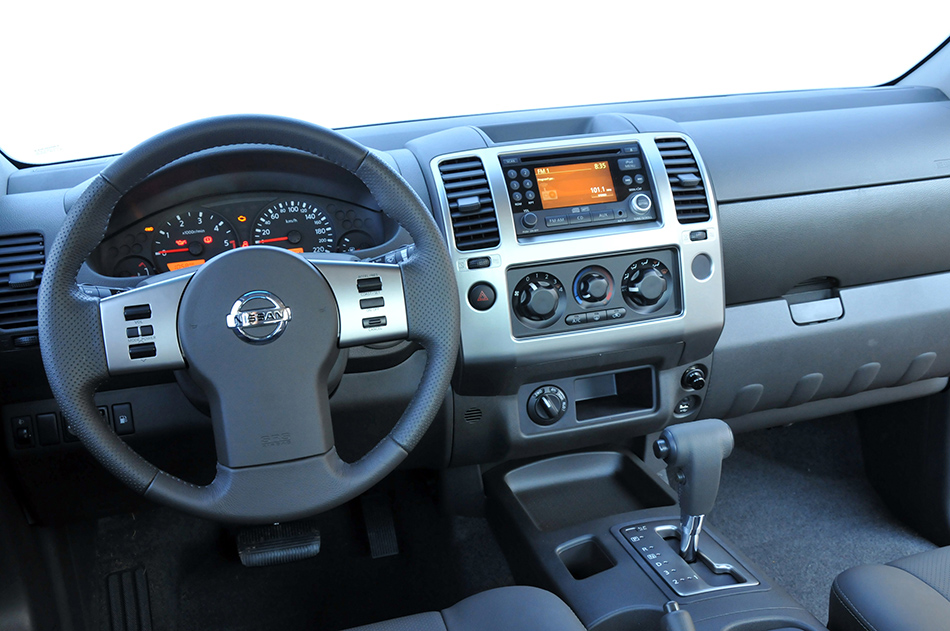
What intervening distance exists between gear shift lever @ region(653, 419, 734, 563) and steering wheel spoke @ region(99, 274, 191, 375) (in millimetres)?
807

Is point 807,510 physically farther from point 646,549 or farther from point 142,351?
point 142,351

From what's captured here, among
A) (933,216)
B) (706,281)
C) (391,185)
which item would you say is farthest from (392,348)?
(933,216)

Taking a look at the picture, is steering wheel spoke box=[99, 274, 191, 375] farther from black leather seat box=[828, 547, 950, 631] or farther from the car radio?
black leather seat box=[828, 547, 950, 631]

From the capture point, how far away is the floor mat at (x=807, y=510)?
84.0 inches

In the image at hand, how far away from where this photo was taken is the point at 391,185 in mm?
1149

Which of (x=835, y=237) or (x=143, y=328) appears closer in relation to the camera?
(x=143, y=328)

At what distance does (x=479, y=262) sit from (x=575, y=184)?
0.25 metres

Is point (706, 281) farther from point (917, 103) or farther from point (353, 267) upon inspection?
point (917, 103)

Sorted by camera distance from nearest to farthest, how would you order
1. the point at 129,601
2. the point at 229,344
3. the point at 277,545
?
the point at 229,344, the point at 277,545, the point at 129,601

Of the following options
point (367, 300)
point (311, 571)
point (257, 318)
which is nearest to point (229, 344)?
point (257, 318)

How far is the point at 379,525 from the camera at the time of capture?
6.68 ft

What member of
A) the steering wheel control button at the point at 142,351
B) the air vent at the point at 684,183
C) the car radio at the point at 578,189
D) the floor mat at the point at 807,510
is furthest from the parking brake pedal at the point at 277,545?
the floor mat at the point at 807,510

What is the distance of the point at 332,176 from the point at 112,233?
0.39m

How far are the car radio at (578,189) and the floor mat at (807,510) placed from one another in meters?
1.18
